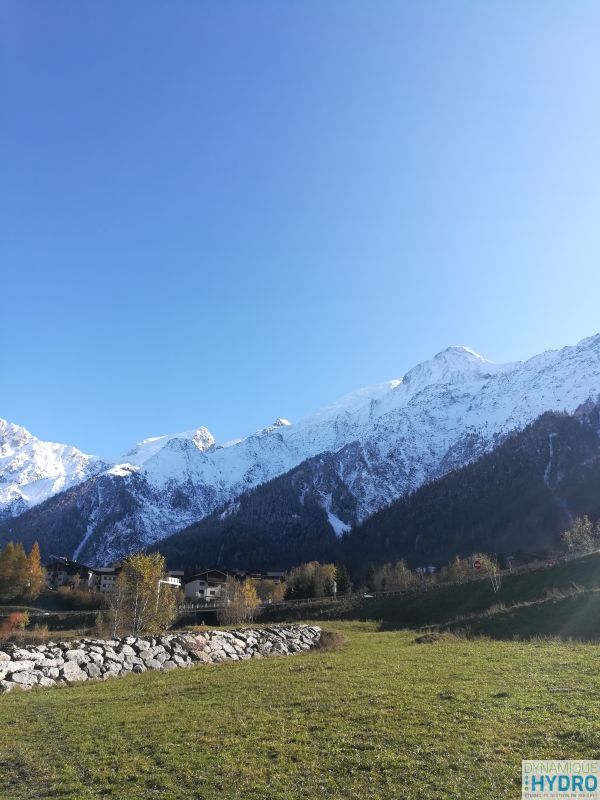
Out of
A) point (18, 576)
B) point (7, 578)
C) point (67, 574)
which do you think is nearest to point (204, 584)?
point (18, 576)

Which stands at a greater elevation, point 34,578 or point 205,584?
point 34,578

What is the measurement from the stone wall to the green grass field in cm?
294

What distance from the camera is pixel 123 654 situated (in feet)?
102

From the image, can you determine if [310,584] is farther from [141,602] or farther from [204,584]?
[141,602]

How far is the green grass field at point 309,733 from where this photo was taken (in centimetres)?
1119

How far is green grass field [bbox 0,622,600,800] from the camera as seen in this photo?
11188 millimetres

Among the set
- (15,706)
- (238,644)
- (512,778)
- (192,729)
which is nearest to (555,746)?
(512,778)

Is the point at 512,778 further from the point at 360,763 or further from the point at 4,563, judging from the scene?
the point at 4,563

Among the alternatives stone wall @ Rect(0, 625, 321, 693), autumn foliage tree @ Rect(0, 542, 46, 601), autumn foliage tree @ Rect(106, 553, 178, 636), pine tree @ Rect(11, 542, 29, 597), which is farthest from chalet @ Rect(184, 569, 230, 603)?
stone wall @ Rect(0, 625, 321, 693)

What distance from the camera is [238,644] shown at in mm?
38000

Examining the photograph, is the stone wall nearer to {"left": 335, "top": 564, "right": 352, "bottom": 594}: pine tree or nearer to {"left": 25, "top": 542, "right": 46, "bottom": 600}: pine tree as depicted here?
{"left": 335, "top": 564, "right": 352, "bottom": 594}: pine tree

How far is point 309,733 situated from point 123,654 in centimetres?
2080

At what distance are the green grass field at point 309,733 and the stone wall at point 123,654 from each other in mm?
2938

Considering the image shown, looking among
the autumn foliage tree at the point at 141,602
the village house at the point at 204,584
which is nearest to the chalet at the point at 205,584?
the village house at the point at 204,584
